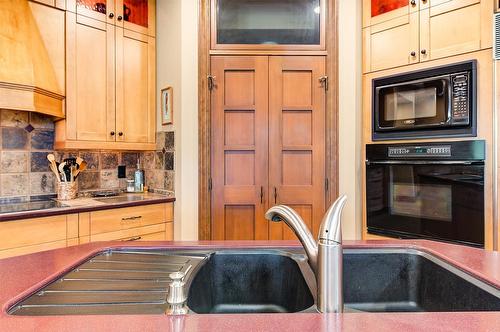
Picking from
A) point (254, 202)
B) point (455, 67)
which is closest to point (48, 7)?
point (254, 202)

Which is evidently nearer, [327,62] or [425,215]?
[425,215]

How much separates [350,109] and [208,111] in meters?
1.10

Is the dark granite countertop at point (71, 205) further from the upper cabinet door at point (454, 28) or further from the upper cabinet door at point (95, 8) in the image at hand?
the upper cabinet door at point (454, 28)

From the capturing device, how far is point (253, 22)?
2.78 meters

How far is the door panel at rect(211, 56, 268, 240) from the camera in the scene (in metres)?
2.65

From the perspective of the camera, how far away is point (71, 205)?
229 centimetres

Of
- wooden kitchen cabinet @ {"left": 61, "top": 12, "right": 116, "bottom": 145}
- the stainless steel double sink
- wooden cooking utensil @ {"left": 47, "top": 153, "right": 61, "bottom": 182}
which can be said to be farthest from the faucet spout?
wooden cooking utensil @ {"left": 47, "top": 153, "right": 61, "bottom": 182}

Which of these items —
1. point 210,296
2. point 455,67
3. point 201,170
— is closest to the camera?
point 210,296

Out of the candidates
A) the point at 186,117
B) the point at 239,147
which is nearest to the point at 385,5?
the point at 239,147

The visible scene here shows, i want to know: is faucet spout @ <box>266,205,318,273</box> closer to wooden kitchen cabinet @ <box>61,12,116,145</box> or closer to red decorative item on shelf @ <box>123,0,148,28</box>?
wooden kitchen cabinet @ <box>61,12,116,145</box>

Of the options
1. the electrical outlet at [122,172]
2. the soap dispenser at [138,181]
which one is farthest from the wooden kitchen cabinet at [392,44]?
the electrical outlet at [122,172]

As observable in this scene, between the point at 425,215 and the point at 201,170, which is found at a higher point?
the point at 201,170

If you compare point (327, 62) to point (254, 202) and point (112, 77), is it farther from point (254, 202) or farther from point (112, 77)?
point (112, 77)

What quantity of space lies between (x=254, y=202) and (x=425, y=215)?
1.19 m
